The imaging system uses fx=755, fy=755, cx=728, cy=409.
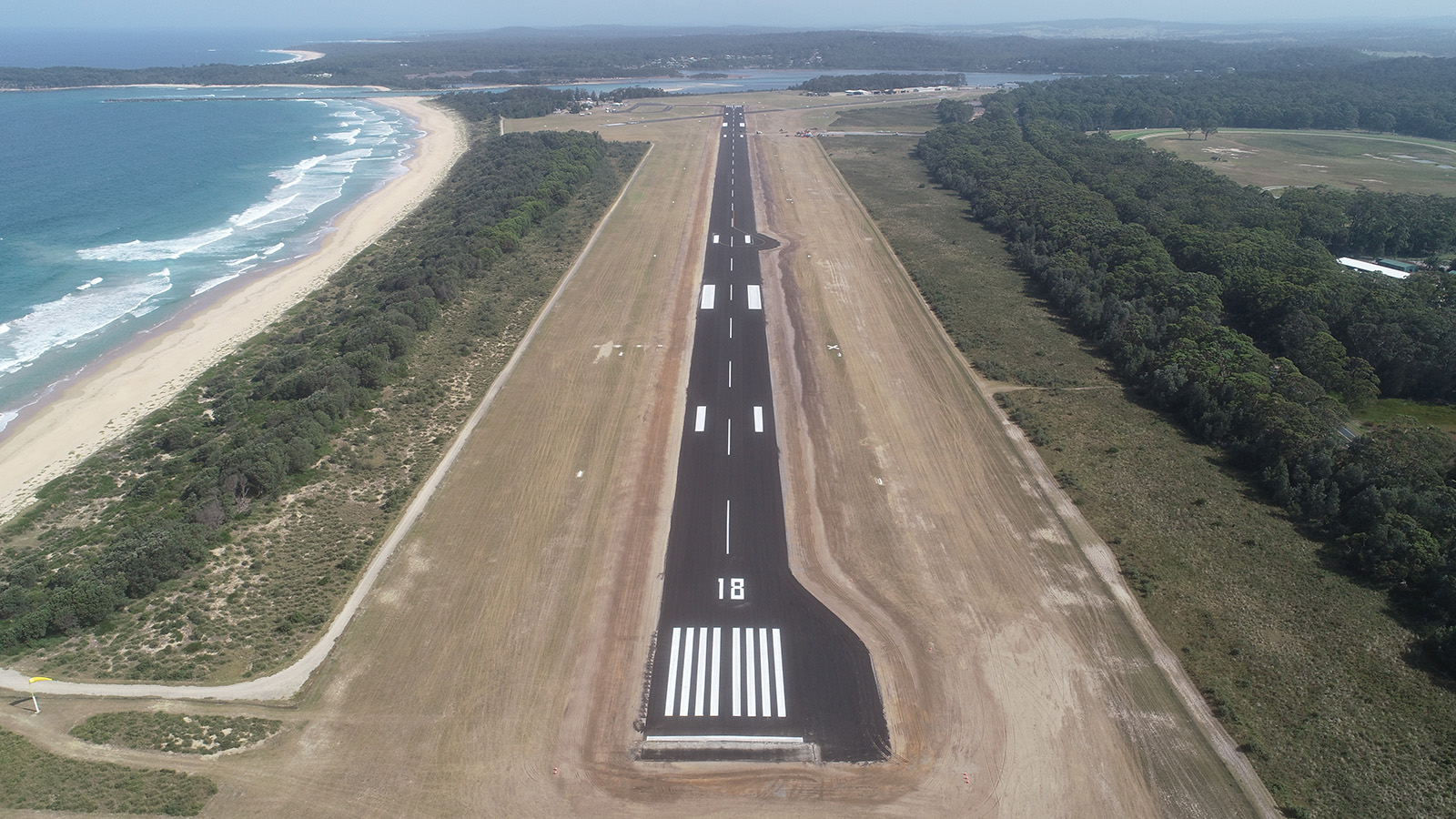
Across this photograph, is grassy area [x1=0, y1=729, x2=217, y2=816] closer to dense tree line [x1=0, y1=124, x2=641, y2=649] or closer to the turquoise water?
dense tree line [x1=0, y1=124, x2=641, y2=649]

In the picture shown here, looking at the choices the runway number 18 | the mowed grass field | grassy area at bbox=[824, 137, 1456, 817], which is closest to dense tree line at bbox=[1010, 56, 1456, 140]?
the mowed grass field

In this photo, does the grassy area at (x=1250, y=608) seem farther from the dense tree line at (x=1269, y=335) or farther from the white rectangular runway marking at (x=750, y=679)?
the white rectangular runway marking at (x=750, y=679)

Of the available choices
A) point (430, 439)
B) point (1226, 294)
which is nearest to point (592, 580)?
point (430, 439)

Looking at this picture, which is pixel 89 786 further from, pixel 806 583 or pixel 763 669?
pixel 806 583

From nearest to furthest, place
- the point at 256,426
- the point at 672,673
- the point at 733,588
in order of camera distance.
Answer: the point at 672,673
the point at 733,588
the point at 256,426

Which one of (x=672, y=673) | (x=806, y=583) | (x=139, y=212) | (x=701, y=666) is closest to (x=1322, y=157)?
(x=806, y=583)

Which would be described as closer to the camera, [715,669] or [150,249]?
[715,669]

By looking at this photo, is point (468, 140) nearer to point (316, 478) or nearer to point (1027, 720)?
point (316, 478)
